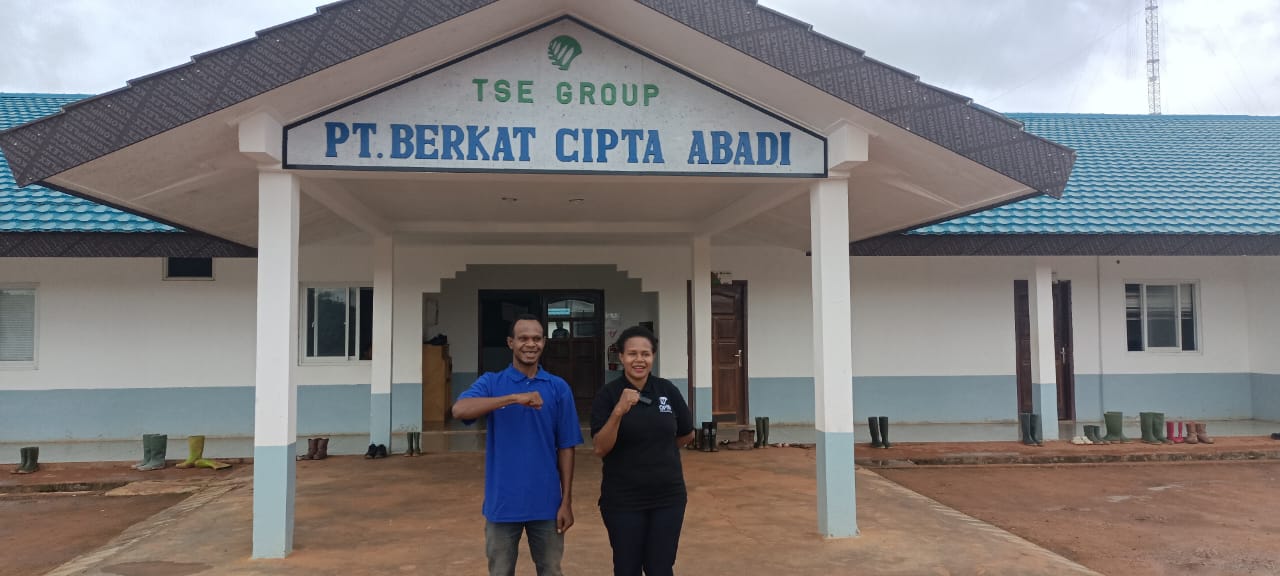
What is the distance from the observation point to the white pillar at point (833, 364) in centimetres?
543

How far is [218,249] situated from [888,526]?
7.71m

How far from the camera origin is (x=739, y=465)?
827cm

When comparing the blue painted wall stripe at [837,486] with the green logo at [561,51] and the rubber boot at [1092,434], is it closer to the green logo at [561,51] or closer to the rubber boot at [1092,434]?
the green logo at [561,51]

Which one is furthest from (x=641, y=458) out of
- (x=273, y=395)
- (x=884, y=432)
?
(x=884, y=432)

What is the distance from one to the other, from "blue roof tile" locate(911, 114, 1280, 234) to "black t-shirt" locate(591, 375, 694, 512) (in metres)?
7.44

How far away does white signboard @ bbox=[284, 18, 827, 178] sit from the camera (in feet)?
16.7

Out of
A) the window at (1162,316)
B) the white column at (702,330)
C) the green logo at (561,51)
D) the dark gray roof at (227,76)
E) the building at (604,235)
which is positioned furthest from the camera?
the window at (1162,316)

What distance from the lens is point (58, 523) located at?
6.65 metres

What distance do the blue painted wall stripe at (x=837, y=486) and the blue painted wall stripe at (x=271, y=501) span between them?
11.8 feet

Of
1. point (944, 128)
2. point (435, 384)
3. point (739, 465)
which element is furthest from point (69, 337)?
point (944, 128)

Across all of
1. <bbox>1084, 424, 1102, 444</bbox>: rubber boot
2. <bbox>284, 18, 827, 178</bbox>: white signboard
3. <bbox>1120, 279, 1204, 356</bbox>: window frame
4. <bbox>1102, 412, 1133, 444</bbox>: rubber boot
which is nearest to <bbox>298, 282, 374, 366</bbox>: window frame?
<bbox>284, 18, 827, 178</bbox>: white signboard

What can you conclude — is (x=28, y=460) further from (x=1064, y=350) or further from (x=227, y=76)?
(x=1064, y=350)

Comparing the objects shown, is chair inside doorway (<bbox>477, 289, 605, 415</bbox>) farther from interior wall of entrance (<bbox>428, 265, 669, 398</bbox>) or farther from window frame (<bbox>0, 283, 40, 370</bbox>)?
window frame (<bbox>0, 283, 40, 370</bbox>)

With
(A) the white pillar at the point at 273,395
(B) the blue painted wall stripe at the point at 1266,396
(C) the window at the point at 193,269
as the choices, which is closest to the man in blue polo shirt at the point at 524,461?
(A) the white pillar at the point at 273,395
